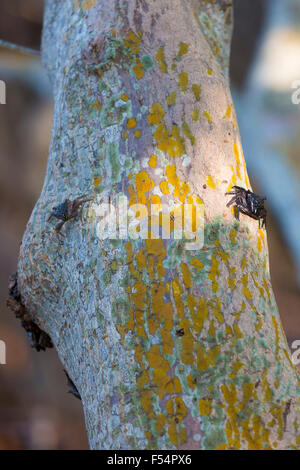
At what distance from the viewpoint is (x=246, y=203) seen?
86 cm

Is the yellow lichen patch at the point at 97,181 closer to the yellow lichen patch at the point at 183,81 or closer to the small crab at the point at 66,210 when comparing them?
the small crab at the point at 66,210

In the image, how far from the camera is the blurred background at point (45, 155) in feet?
10.0

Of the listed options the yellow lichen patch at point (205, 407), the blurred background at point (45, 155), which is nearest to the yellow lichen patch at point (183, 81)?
the yellow lichen patch at point (205, 407)

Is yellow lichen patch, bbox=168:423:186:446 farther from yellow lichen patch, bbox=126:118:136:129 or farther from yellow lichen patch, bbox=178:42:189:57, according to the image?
yellow lichen patch, bbox=178:42:189:57

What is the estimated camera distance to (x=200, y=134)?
0.87 meters

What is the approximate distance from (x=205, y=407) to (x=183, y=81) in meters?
0.54


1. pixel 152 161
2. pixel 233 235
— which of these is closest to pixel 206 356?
pixel 233 235

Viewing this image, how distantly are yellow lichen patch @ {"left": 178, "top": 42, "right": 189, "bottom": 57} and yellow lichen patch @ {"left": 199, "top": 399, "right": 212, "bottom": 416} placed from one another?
0.58m

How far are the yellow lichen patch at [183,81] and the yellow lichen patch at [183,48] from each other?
42mm

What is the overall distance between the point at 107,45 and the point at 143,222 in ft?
1.08

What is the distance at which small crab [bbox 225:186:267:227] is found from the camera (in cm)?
85

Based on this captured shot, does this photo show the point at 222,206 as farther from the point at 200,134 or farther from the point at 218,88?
the point at 218,88

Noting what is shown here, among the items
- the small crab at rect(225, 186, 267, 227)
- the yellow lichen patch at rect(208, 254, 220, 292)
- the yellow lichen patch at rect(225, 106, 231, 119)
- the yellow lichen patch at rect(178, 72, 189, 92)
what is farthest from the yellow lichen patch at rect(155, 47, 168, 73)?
the yellow lichen patch at rect(208, 254, 220, 292)

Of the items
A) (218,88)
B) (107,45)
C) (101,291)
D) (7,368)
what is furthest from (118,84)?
(7,368)
